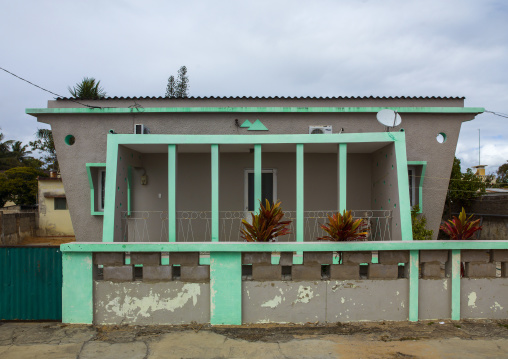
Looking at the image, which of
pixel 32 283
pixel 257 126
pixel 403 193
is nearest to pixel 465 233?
pixel 403 193

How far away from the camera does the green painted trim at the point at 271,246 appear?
4996 mm

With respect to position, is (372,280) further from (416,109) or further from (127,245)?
(416,109)

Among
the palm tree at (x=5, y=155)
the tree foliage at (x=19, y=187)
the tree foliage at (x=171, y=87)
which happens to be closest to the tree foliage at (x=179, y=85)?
the tree foliage at (x=171, y=87)

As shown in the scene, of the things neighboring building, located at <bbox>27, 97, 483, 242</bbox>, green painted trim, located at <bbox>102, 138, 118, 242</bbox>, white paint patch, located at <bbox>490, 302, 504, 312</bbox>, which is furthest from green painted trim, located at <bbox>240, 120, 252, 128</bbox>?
white paint patch, located at <bbox>490, 302, 504, 312</bbox>

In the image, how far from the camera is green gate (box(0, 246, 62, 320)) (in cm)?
510

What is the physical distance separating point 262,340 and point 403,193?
10.8 feet

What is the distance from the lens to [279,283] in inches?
201

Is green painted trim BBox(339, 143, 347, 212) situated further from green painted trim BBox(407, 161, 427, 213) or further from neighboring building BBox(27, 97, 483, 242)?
green painted trim BBox(407, 161, 427, 213)

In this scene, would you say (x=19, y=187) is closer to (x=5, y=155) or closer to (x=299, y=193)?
(x=5, y=155)

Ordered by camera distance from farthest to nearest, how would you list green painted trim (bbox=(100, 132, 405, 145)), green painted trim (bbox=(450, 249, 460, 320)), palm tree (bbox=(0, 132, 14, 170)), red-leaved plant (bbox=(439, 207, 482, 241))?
palm tree (bbox=(0, 132, 14, 170))
green painted trim (bbox=(100, 132, 405, 145))
red-leaved plant (bbox=(439, 207, 482, 241))
green painted trim (bbox=(450, 249, 460, 320))

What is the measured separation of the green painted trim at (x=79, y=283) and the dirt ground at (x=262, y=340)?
0.23 meters

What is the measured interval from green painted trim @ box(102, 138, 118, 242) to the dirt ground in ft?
4.86

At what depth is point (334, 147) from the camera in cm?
729

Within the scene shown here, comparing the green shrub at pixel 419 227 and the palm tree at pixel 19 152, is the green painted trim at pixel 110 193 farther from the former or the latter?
the palm tree at pixel 19 152
